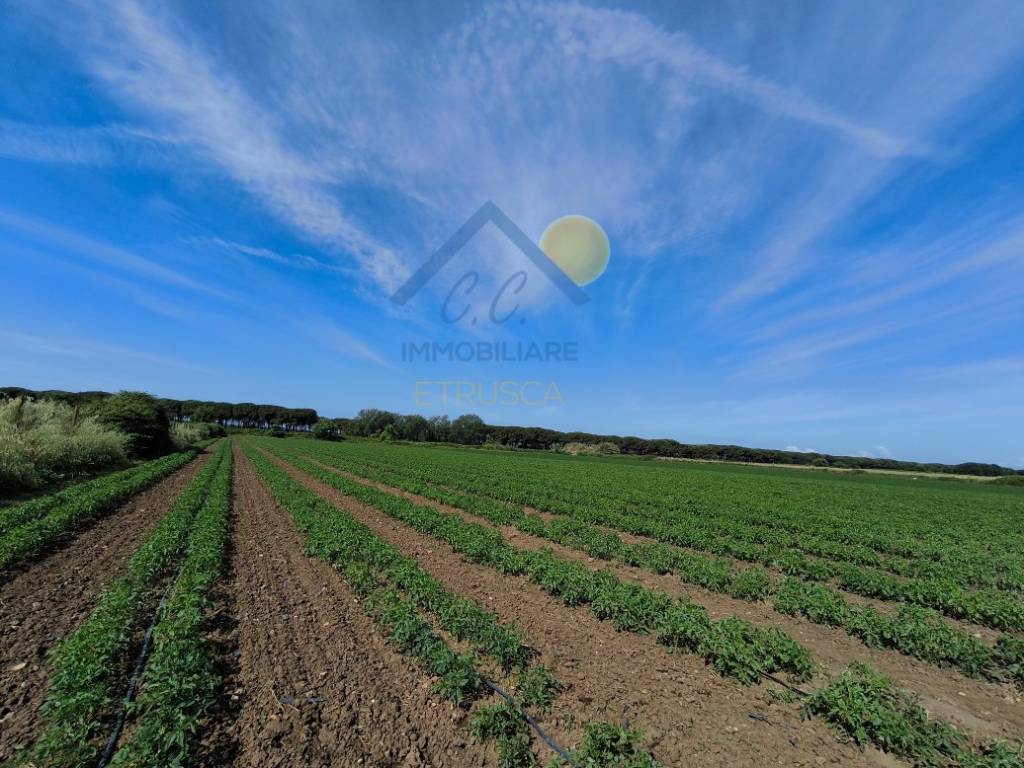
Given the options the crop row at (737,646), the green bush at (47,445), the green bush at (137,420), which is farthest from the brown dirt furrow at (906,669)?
the green bush at (137,420)

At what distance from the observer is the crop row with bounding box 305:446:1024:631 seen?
780 cm

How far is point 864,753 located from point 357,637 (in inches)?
249

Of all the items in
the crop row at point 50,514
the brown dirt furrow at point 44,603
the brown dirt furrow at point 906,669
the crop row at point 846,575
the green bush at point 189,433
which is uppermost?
the green bush at point 189,433

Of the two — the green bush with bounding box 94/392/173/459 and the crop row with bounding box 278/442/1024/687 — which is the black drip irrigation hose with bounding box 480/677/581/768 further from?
the green bush with bounding box 94/392/173/459

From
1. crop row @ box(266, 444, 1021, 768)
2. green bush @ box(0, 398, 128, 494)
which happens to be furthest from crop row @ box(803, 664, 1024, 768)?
green bush @ box(0, 398, 128, 494)

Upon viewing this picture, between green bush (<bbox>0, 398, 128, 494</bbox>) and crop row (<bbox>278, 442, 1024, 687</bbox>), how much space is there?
875 inches

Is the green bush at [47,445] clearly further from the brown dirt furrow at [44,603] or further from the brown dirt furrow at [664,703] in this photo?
the brown dirt furrow at [664,703]

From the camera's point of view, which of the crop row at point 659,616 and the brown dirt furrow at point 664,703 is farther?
the crop row at point 659,616

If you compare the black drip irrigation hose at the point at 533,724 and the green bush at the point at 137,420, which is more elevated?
the green bush at the point at 137,420

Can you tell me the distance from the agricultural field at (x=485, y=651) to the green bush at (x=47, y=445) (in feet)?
29.0

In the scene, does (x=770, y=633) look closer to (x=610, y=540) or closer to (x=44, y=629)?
(x=610, y=540)

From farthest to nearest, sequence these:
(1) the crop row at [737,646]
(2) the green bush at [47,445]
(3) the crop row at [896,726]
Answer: (2) the green bush at [47,445], (1) the crop row at [737,646], (3) the crop row at [896,726]

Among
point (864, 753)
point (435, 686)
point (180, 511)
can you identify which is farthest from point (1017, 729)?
point (180, 511)

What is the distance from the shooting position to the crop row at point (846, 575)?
307 inches
